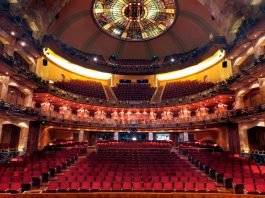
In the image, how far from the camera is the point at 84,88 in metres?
26.5

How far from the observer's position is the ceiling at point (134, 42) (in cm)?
1997

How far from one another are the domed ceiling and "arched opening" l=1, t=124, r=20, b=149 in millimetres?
12087

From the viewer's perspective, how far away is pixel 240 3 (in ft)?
62.1

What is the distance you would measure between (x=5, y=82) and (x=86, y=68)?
1407cm

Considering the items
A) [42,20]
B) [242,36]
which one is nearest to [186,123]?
[242,36]

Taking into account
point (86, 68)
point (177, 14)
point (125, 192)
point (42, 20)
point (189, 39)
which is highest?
point (177, 14)

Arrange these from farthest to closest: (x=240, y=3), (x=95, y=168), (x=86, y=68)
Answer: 1. (x=86, y=68)
2. (x=240, y=3)
3. (x=95, y=168)

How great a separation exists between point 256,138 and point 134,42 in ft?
68.4

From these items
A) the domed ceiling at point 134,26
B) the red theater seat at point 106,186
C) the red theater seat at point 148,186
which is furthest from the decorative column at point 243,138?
the domed ceiling at point 134,26

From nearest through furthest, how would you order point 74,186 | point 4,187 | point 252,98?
point 4,187 → point 74,186 → point 252,98

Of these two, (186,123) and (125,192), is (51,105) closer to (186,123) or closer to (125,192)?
(186,123)

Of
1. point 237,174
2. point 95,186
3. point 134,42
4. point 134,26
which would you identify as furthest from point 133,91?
point 95,186

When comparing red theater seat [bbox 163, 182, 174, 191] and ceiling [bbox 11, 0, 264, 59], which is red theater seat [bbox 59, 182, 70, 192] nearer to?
red theater seat [bbox 163, 182, 174, 191]

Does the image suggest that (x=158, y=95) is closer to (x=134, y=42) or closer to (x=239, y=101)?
(x=134, y=42)
